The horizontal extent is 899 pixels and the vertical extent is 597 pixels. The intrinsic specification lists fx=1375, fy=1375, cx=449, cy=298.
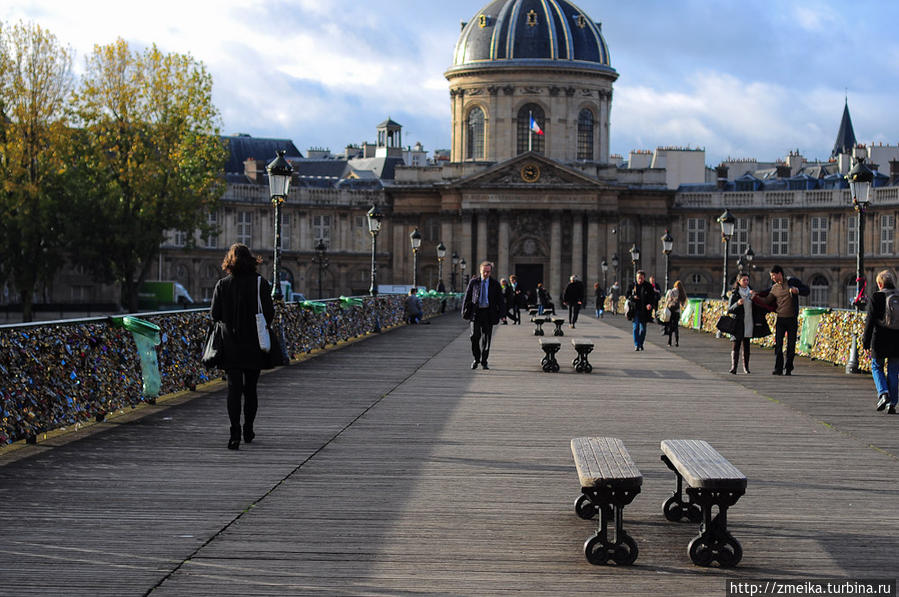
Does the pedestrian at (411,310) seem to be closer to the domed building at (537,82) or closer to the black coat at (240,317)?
the black coat at (240,317)

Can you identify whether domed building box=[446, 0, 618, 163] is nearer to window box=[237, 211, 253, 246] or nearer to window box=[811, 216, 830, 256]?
window box=[811, 216, 830, 256]

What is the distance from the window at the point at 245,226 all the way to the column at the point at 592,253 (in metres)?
23.3

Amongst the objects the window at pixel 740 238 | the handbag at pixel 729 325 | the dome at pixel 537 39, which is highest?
the dome at pixel 537 39

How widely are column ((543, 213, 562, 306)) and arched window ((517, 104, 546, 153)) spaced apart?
6035 mm

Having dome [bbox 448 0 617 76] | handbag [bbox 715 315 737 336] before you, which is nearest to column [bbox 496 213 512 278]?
dome [bbox 448 0 617 76]

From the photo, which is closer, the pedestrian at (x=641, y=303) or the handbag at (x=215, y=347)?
the handbag at (x=215, y=347)

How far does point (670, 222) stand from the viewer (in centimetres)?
9556

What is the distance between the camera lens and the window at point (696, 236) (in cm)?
9519

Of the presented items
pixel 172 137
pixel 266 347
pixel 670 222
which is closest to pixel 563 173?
pixel 670 222

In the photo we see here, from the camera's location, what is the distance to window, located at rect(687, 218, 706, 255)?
312 feet

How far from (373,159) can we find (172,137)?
55982 mm

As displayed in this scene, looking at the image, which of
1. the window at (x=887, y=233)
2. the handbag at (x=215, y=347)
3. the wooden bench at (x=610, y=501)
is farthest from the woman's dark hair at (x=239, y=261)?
the window at (x=887, y=233)

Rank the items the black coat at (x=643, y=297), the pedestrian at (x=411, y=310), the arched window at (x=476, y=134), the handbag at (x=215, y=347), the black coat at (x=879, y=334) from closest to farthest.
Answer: the handbag at (x=215, y=347) → the black coat at (x=879, y=334) → the black coat at (x=643, y=297) → the pedestrian at (x=411, y=310) → the arched window at (x=476, y=134)

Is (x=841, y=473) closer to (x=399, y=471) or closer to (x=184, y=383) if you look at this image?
(x=399, y=471)
